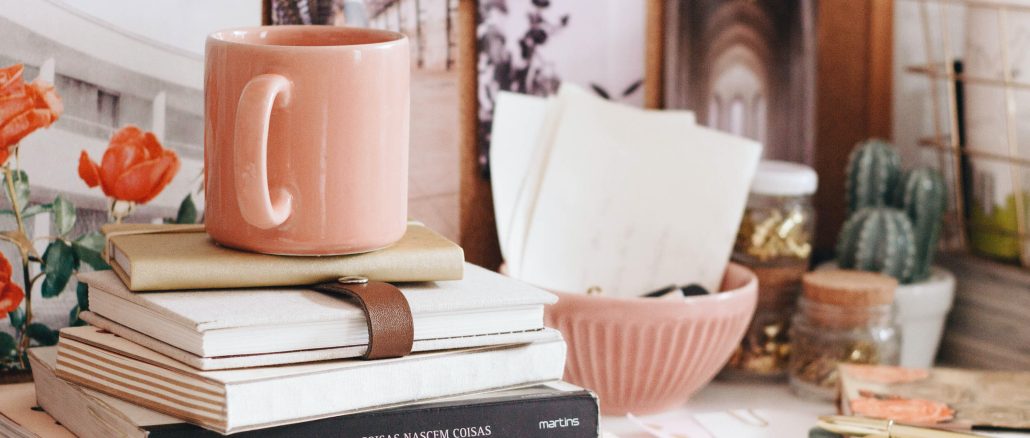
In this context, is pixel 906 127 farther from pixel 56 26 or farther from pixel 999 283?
pixel 56 26

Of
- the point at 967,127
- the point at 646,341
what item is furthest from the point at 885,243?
the point at 646,341

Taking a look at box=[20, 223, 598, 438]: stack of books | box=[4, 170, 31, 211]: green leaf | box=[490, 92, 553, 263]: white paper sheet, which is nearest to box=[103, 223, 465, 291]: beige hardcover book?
box=[20, 223, 598, 438]: stack of books


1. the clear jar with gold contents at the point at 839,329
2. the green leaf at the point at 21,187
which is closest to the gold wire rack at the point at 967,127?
the clear jar with gold contents at the point at 839,329

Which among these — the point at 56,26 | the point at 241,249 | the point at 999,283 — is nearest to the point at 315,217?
the point at 241,249

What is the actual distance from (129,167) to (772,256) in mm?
529

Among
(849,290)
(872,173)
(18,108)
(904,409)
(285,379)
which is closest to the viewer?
(285,379)

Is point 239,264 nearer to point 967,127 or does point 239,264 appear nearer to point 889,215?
point 889,215

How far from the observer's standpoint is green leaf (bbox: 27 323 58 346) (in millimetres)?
718

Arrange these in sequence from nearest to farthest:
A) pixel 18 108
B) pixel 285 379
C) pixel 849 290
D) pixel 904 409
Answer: pixel 285 379
pixel 18 108
pixel 904 409
pixel 849 290

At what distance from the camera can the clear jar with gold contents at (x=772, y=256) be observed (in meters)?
0.94

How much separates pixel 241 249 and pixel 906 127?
2.49ft

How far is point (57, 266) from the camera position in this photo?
0.70 metres

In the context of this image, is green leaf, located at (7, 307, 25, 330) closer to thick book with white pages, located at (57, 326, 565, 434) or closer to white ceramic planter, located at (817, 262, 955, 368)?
thick book with white pages, located at (57, 326, 565, 434)

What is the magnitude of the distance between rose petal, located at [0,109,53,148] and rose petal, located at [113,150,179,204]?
0.20 feet
